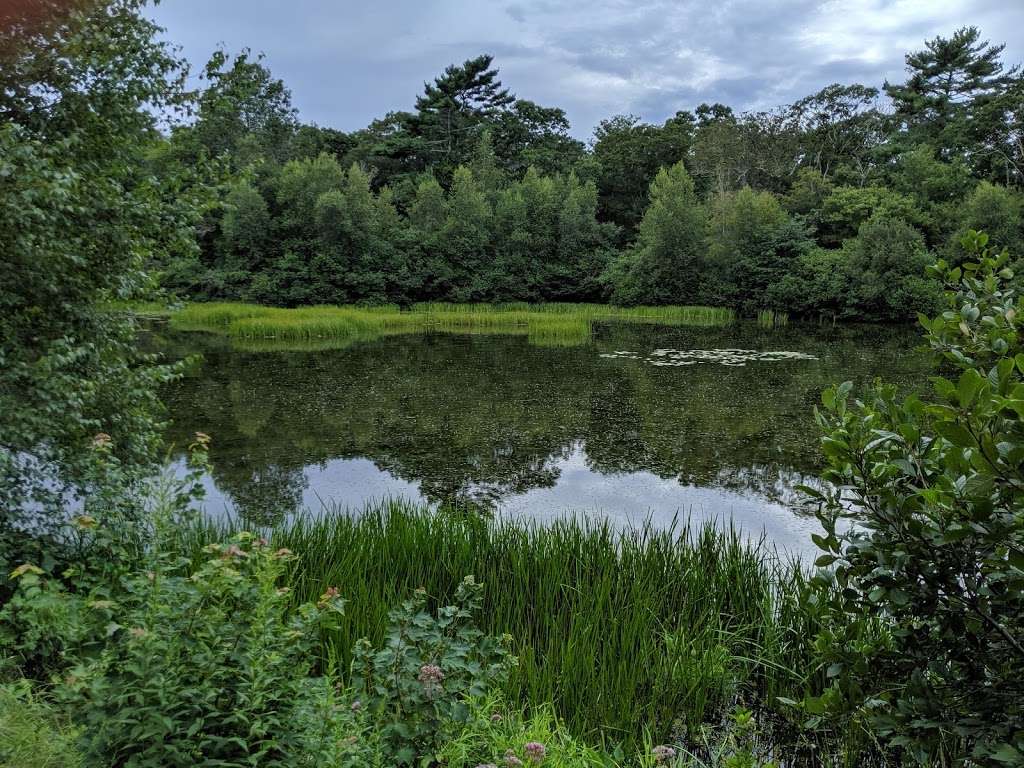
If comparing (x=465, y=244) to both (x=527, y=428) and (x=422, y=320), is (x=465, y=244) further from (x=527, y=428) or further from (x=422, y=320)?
(x=527, y=428)

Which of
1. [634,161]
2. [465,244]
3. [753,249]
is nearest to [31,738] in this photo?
[753,249]

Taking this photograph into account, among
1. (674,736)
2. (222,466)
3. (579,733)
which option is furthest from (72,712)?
(222,466)

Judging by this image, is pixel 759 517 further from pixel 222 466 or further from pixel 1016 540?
pixel 222 466

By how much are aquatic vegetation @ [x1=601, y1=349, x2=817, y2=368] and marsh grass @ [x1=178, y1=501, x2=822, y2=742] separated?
973 centimetres

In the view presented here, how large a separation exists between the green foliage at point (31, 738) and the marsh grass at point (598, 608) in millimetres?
904

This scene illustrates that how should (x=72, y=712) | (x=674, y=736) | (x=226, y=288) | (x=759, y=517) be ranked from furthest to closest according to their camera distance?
(x=226, y=288) < (x=759, y=517) < (x=674, y=736) < (x=72, y=712)

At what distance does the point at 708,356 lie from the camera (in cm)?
1398

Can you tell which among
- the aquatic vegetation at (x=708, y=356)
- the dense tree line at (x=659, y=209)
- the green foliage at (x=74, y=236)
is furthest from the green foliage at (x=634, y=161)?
the green foliage at (x=74, y=236)

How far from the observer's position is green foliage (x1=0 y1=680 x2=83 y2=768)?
63.8 inches

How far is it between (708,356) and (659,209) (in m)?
14.1

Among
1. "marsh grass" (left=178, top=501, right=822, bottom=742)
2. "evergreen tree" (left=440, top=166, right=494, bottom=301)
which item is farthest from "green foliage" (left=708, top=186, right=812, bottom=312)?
"marsh grass" (left=178, top=501, right=822, bottom=742)

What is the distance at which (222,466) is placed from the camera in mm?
6340

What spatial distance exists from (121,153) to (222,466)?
357 centimetres

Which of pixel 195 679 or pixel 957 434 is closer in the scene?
pixel 957 434
